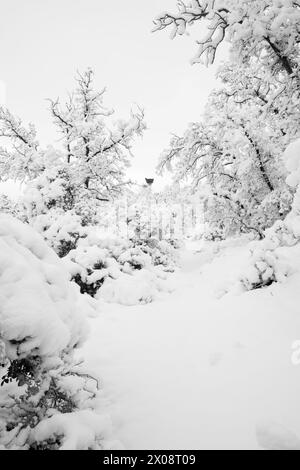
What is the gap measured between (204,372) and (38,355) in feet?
5.68

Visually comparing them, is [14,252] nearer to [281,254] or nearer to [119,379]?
[119,379]

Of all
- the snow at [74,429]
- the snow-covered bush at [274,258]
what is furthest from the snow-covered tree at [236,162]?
the snow at [74,429]

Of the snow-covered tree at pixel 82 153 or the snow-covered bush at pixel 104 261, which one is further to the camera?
the snow-covered tree at pixel 82 153

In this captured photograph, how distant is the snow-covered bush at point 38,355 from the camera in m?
1.84

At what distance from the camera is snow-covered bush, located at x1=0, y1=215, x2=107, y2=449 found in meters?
1.84

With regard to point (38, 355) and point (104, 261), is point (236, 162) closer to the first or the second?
point (104, 261)

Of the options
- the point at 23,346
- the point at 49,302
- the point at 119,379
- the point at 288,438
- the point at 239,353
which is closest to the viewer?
the point at 23,346

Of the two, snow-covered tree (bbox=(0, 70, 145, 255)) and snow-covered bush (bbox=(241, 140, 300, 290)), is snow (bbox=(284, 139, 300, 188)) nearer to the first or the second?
snow-covered bush (bbox=(241, 140, 300, 290))

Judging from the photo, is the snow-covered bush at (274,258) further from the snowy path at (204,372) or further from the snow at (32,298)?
the snow at (32,298)

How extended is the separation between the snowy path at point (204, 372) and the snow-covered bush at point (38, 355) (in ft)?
1.27

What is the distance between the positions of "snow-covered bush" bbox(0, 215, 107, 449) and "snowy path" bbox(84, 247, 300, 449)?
1.27ft

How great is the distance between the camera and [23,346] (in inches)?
71.7
